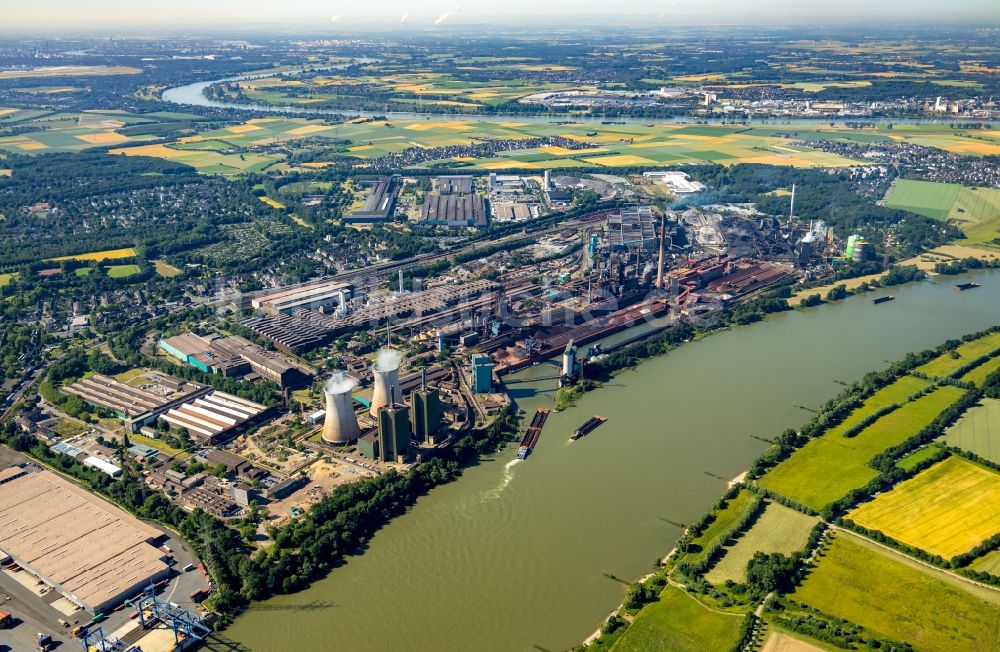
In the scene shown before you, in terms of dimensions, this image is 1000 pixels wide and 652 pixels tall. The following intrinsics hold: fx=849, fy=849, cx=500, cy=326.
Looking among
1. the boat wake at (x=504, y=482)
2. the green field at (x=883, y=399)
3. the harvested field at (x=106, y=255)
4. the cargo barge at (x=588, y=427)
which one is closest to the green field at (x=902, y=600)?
the green field at (x=883, y=399)

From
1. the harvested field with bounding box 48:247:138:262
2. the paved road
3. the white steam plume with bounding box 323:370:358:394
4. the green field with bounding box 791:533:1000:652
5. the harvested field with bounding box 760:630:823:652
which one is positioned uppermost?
the white steam plume with bounding box 323:370:358:394

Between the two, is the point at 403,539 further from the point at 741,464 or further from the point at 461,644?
the point at 741,464

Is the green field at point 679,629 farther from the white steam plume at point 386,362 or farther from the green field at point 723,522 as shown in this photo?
the white steam plume at point 386,362

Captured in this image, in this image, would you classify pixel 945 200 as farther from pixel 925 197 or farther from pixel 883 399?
pixel 883 399

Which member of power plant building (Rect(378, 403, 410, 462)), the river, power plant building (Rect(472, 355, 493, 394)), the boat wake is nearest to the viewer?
the boat wake

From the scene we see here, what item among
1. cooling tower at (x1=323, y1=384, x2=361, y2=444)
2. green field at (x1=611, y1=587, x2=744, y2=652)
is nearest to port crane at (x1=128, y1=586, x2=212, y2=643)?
cooling tower at (x1=323, y1=384, x2=361, y2=444)

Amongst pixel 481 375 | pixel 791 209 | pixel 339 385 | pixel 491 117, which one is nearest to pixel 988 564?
pixel 481 375

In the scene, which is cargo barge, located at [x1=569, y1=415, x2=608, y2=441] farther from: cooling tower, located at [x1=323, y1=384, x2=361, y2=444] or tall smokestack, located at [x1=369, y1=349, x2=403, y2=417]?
cooling tower, located at [x1=323, y1=384, x2=361, y2=444]

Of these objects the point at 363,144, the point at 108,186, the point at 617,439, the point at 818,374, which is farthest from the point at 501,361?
the point at 363,144
